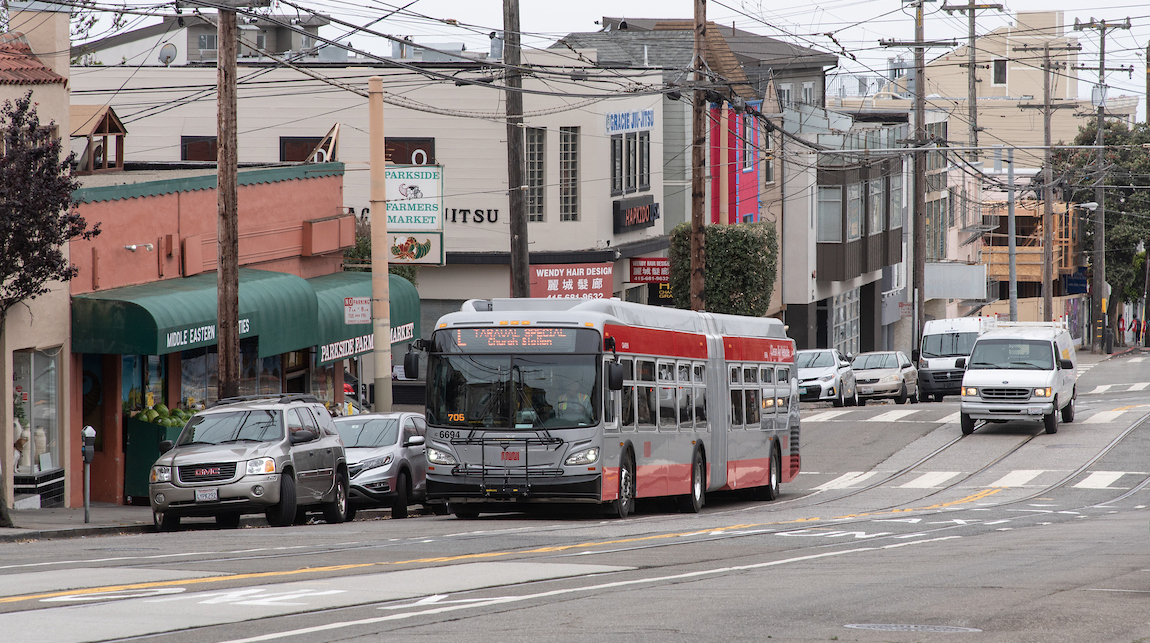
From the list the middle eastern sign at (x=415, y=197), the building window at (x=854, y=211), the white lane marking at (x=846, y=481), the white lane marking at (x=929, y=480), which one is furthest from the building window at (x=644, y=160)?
the building window at (x=854, y=211)

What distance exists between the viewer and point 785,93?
57.8m

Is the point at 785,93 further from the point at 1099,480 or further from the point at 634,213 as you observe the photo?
the point at 1099,480

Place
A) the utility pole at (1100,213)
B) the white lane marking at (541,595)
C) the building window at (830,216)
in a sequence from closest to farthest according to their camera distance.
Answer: the white lane marking at (541,595) → the building window at (830,216) → the utility pole at (1100,213)

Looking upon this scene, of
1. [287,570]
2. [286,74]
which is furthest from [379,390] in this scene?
[286,74]

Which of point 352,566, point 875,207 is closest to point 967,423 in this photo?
point 352,566

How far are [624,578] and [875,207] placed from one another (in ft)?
174

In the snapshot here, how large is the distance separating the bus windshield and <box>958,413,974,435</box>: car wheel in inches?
660

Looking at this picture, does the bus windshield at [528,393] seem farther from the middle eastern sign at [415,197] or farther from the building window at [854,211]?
the building window at [854,211]

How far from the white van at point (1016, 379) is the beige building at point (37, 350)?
768 inches

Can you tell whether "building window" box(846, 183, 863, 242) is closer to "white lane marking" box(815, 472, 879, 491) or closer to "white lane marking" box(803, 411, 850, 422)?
"white lane marking" box(803, 411, 850, 422)

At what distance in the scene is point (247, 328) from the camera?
2436 cm

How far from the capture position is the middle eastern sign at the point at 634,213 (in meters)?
39.6

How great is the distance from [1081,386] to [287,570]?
150 ft

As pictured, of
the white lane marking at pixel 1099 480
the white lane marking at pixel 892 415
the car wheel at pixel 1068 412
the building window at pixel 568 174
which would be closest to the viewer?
the white lane marking at pixel 1099 480
